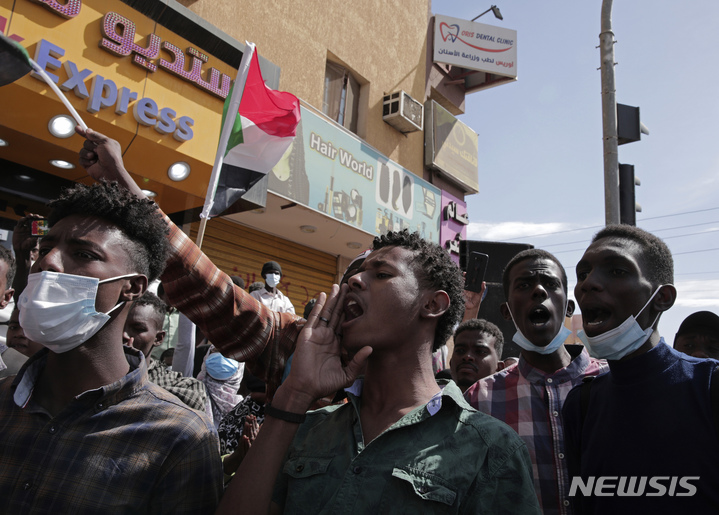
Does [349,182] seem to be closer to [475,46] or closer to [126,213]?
[475,46]

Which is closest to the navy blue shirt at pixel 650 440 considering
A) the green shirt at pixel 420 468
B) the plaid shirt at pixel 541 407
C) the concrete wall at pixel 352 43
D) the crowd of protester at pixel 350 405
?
the crowd of protester at pixel 350 405

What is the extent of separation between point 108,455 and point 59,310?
51 cm

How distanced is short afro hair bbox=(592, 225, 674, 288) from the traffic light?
3.74 meters

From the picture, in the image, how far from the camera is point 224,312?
267 cm

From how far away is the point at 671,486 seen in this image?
184cm

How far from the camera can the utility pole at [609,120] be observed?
5.92 metres

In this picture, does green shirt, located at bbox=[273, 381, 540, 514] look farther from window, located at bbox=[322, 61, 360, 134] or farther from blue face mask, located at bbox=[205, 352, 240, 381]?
window, located at bbox=[322, 61, 360, 134]

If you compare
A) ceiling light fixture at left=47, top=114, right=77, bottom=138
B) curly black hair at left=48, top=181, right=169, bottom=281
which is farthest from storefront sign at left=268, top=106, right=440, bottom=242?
curly black hair at left=48, top=181, right=169, bottom=281

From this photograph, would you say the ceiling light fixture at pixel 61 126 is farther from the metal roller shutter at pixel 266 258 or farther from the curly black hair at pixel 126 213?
the curly black hair at pixel 126 213

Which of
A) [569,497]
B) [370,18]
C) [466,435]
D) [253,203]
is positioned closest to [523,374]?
[569,497]

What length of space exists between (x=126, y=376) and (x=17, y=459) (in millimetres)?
394

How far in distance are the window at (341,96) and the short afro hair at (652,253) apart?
33.9 feet

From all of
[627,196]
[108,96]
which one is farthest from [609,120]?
[108,96]

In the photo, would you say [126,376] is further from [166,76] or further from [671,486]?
[166,76]
